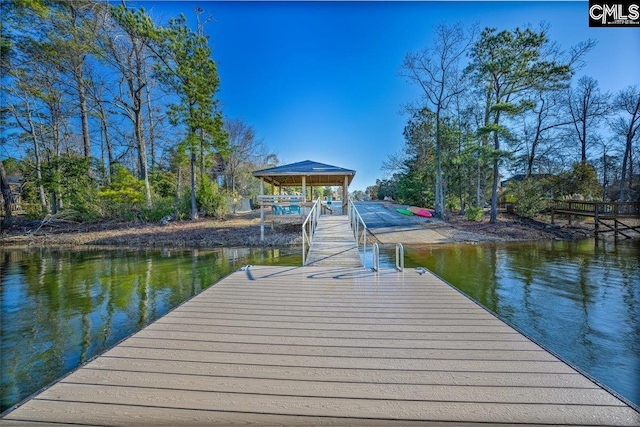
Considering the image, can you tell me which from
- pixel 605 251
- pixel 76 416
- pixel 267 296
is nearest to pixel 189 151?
pixel 267 296

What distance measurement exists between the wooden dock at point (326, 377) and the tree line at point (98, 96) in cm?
1542

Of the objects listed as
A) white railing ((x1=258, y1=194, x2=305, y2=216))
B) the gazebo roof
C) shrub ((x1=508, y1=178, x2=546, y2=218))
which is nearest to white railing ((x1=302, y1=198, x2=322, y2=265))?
white railing ((x1=258, y1=194, x2=305, y2=216))

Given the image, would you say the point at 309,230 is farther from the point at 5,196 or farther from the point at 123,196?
the point at 5,196

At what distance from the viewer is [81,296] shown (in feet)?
18.8

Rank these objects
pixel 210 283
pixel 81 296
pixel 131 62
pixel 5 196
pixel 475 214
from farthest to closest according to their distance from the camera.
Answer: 1. pixel 475 214
2. pixel 131 62
3. pixel 5 196
4. pixel 210 283
5. pixel 81 296

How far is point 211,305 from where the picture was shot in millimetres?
3850

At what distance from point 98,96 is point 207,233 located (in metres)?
12.7

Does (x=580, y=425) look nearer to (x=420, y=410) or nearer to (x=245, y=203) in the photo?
(x=420, y=410)

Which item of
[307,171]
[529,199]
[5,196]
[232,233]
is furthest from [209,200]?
[529,199]

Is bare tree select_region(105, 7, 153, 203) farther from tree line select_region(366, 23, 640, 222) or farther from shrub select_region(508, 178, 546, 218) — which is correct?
shrub select_region(508, 178, 546, 218)

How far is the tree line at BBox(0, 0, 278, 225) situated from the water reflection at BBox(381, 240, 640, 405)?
45.6ft

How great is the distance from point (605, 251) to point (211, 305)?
13.9 metres

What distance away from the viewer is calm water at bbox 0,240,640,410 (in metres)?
3.44

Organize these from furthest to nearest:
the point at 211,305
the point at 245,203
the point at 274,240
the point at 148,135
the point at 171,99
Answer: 1. the point at 245,203
2. the point at 148,135
3. the point at 171,99
4. the point at 274,240
5. the point at 211,305
